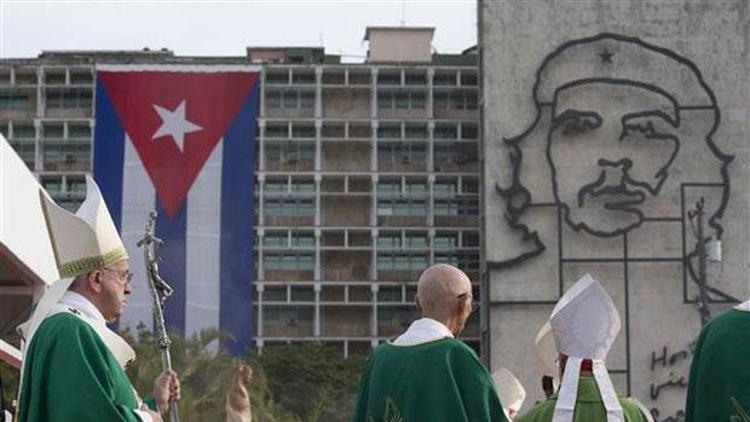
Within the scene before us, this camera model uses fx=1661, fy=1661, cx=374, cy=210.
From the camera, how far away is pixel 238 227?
73.6 meters

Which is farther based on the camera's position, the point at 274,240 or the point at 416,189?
the point at 416,189

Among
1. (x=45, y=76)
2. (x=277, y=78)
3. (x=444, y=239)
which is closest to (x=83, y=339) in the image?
(x=444, y=239)

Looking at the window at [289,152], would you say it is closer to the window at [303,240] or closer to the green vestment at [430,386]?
the window at [303,240]

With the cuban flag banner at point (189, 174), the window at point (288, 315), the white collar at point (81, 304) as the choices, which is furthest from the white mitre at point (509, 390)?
the window at point (288, 315)

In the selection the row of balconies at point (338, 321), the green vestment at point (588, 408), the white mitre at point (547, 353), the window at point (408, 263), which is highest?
the white mitre at point (547, 353)

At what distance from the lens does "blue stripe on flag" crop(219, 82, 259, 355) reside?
235 ft

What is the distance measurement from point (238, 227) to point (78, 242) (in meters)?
66.1

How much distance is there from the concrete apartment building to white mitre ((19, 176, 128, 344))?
68773 millimetres

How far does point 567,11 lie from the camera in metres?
67.4

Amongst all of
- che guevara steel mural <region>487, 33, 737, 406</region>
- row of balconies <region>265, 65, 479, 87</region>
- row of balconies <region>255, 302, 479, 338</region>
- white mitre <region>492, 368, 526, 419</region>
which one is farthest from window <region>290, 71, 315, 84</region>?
white mitre <region>492, 368, 526, 419</region>

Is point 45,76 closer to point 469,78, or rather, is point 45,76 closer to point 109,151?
point 109,151

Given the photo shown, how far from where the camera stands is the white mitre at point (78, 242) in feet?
25.1

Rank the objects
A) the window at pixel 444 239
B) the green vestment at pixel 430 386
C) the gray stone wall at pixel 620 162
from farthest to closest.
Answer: the window at pixel 444 239 → the gray stone wall at pixel 620 162 → the green vestment at pixel 430 386

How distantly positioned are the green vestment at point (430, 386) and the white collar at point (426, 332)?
3cm
